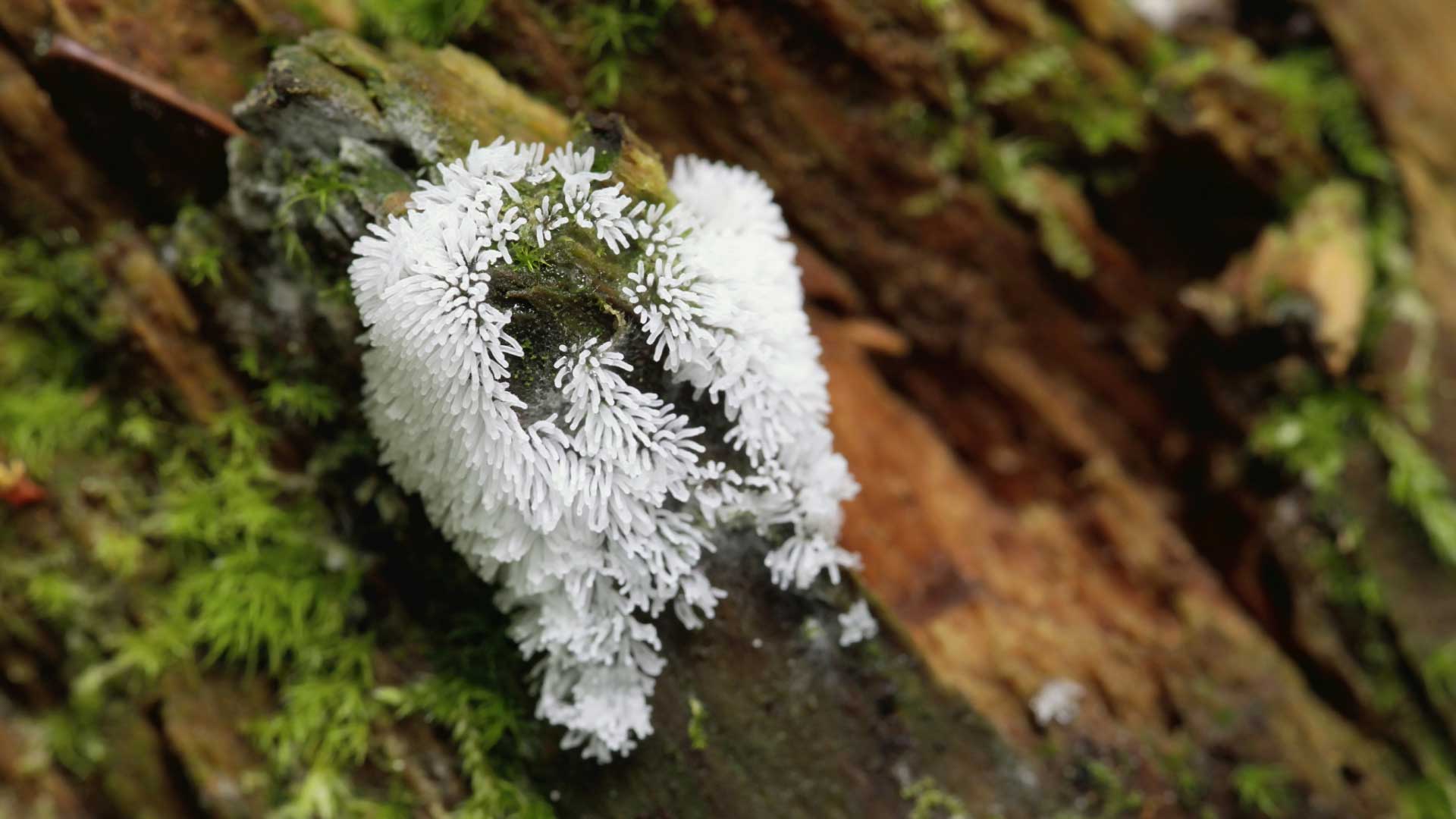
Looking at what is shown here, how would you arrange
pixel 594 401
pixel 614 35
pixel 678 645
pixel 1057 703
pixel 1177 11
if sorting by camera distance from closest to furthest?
1. pixel 594 401
2. pixel 678 645
3. pixel 614 35
4. pixel 1057 703
5. pixel 1177 11

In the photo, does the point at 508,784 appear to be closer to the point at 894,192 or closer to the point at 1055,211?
the point at 894,192

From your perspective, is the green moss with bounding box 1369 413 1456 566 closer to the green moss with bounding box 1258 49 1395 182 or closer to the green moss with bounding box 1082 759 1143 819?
the green moss with bounding box 1258 49 1395 182

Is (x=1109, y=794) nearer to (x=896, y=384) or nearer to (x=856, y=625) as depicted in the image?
(x=856, y=625)

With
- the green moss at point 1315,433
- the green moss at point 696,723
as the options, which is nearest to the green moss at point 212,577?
the green moss at point 696,723

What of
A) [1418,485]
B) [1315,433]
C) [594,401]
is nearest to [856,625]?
[594,401]

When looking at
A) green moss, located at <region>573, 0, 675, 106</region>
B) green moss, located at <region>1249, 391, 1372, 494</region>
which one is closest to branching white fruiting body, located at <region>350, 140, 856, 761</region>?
green moss, located at <region>573, 0, 675, 106</region>

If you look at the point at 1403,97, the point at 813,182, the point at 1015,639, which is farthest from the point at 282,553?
the point at 1403,97

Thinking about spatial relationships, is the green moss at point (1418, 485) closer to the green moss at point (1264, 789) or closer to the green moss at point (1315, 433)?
the green moss at point (1315, 433)
